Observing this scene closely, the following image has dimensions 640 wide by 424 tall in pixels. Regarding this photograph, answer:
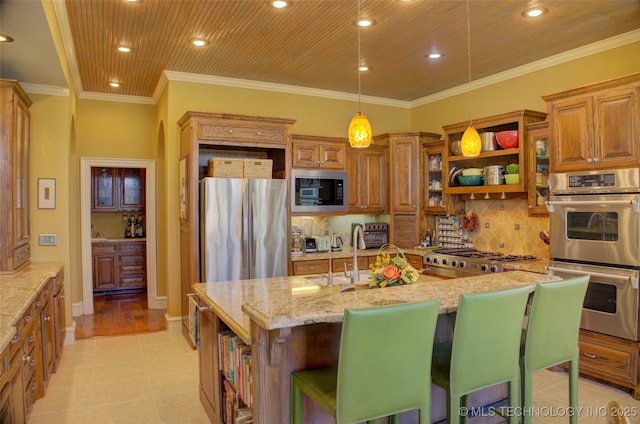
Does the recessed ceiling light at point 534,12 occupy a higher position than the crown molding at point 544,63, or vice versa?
the recessed ceiling light at point 534,12

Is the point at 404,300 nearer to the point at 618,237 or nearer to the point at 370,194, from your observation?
the point at 618,237

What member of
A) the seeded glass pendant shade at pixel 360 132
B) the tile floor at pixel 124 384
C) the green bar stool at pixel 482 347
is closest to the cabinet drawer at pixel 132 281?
the tile floor at pixel 124 384

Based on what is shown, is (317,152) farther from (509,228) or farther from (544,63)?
(544,63)

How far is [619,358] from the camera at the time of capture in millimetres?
3541

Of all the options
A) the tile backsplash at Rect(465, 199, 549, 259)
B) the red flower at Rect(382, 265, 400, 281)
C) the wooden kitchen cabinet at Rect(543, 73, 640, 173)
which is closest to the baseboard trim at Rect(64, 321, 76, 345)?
the red flower at Rect(382, 265, 400, 281)

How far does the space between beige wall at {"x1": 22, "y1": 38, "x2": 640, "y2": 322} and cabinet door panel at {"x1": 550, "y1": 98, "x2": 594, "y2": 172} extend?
736mm

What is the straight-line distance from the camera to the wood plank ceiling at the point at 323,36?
11.5 ft

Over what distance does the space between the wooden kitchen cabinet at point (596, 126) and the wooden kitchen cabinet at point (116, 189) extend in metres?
6.70

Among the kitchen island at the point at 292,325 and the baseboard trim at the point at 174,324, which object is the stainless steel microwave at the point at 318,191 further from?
the kitchen island at the point at 292,325

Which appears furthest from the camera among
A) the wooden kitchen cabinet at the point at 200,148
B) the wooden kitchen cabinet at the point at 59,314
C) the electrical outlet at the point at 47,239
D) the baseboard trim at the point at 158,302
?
the baseboard trim at the point at 158,302

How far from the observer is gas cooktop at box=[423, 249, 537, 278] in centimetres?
462

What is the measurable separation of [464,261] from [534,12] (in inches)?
97.5

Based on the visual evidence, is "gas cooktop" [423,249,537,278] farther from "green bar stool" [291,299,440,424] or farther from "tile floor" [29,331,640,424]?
"green bar stool" [291,299,440,424]

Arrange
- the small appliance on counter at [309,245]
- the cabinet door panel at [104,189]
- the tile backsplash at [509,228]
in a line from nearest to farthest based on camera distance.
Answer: the tile backsplash at [509,228]
the small appliance on counter at [309,245]
the cabinet door panel at [104,189]
